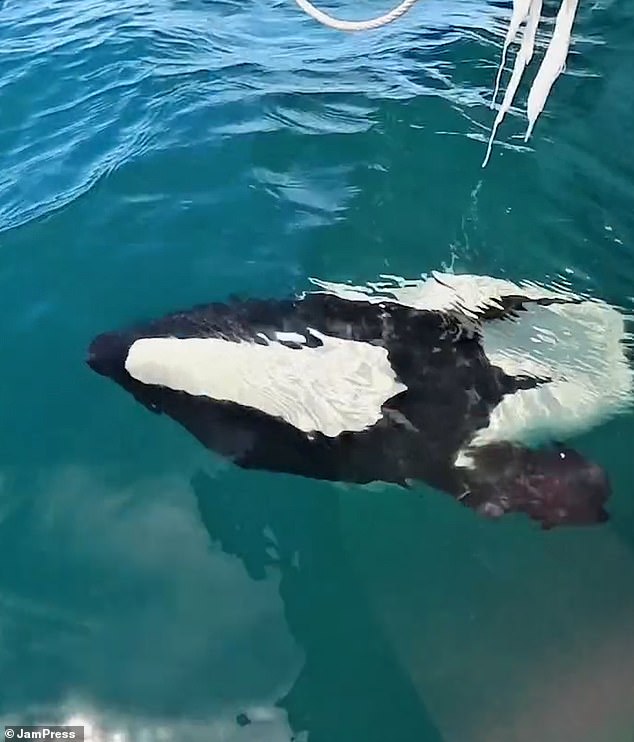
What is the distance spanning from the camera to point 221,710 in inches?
132

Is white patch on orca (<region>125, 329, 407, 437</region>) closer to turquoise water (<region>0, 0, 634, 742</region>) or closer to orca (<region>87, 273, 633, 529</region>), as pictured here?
orca (<region>87, 273, 633, 529</region>)

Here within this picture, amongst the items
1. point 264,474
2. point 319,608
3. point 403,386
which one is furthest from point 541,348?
point 319,608

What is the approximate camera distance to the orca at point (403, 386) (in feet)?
13.1

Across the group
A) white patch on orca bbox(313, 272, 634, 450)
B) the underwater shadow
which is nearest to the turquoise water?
the underwater shadow

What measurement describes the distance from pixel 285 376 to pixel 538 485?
1223 millimetres

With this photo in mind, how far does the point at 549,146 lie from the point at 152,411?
3.21 meters

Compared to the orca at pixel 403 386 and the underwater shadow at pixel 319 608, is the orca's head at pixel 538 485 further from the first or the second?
the underwater shadow at pixel 319 608

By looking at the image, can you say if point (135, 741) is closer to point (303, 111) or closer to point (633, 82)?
point (303, 111)

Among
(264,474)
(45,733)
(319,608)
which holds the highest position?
(264,474)

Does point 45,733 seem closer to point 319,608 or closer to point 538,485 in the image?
point 319,608

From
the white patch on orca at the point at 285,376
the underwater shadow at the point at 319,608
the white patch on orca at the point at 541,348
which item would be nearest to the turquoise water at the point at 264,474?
the underwater shadow at the point at 319,608

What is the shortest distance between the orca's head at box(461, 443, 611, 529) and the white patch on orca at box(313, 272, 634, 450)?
8 cm

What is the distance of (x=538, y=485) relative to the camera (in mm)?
3926

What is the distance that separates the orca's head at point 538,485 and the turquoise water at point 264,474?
0.08 m
